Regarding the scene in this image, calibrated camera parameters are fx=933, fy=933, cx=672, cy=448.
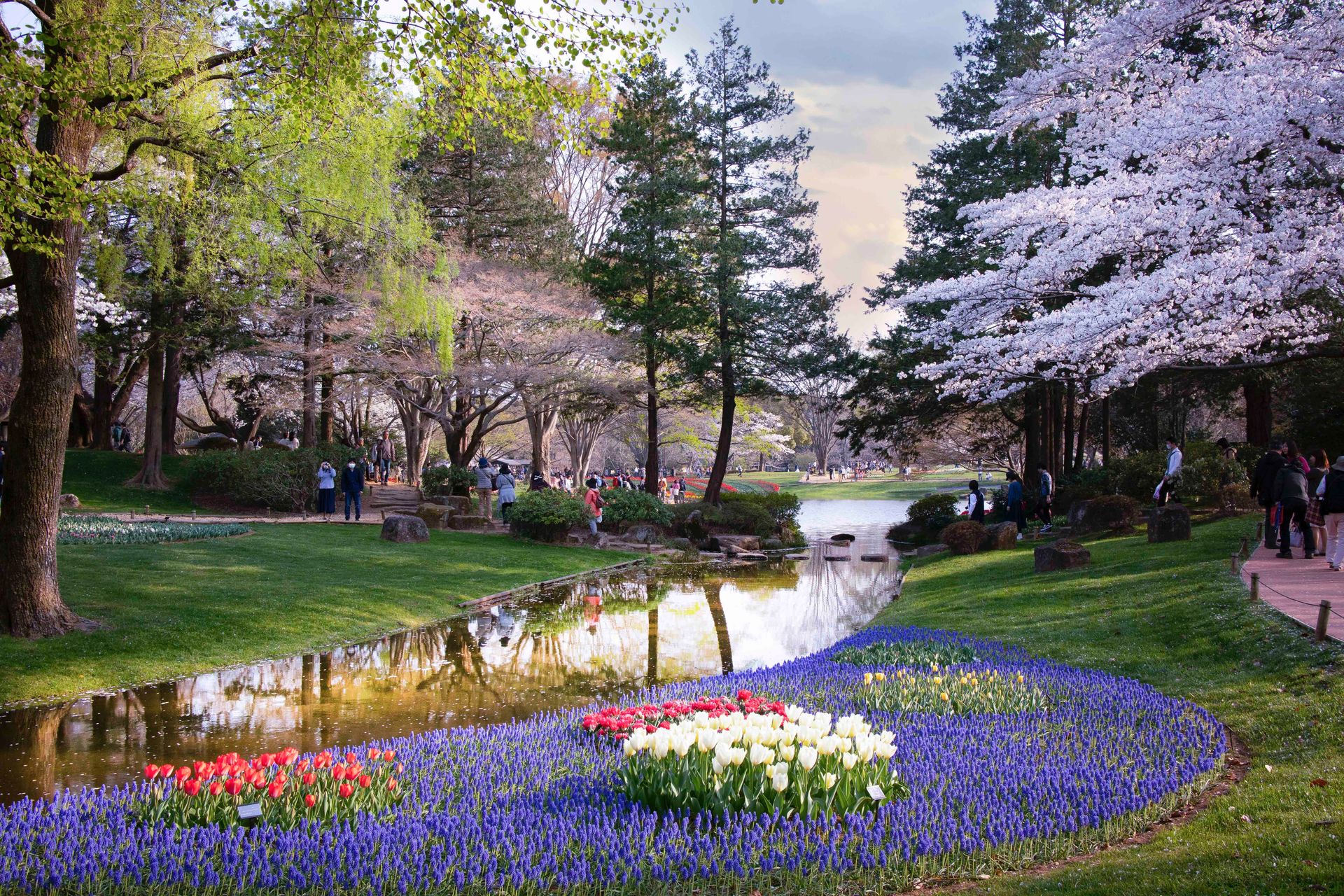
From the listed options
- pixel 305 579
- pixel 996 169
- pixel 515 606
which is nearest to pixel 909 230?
pixel 996 169

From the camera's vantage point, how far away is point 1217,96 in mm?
9992

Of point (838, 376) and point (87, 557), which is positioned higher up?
point (838, 376)

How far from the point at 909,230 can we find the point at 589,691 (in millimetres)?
25510

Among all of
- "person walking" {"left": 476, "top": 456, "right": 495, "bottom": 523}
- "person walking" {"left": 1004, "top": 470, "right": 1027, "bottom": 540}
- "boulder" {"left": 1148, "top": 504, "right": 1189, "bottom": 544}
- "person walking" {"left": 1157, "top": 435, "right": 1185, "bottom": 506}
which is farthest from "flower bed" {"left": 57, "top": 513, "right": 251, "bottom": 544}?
"person walking" {"left": 1157, "top": 435, "right": 1185, "bottom": 506}

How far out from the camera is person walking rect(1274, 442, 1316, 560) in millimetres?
12422

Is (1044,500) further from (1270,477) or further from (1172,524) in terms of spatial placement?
(1270,477)

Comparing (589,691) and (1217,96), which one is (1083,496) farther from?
(589,691)

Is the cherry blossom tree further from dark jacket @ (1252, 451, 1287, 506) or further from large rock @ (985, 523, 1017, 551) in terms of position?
large rock @ (985, 523, 1017, 551)

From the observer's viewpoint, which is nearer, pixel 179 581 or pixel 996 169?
pixel 179 581

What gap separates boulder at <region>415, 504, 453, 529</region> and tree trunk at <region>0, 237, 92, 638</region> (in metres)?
13.9

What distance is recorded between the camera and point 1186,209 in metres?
10.8

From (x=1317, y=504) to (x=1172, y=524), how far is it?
9.45 ft

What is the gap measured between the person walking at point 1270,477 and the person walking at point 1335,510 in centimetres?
93

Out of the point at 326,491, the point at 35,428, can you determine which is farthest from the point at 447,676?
the point at 326,491
